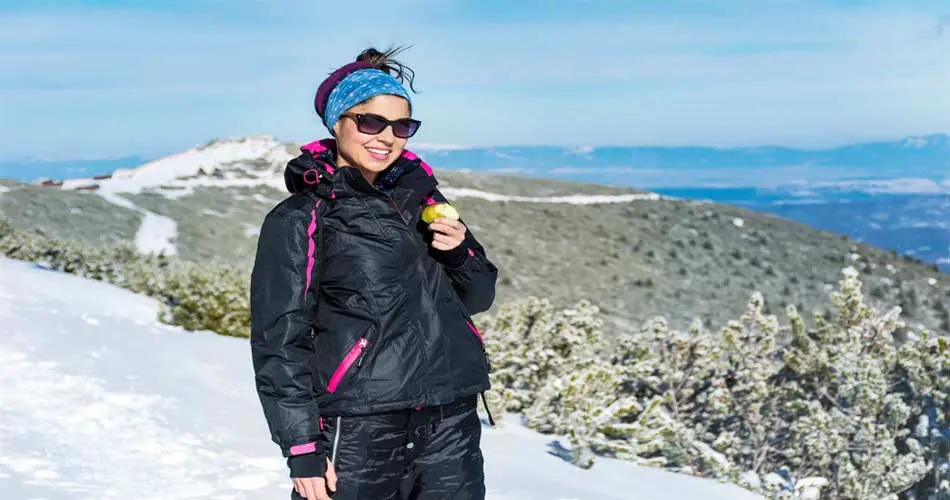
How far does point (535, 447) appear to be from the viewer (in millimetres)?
5746

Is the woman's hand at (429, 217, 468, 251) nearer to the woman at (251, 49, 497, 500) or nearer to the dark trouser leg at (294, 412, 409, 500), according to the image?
the woman at (251, 49, 497, 500)

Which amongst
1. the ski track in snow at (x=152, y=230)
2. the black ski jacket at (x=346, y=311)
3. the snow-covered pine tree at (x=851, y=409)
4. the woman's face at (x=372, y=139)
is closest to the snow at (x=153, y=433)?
the snow-covered pine tree at (x=851, y=409)

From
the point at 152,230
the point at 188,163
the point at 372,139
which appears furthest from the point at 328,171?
the point at 188,163

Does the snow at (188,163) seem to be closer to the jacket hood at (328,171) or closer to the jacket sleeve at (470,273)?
the jacket hood at (328,171)

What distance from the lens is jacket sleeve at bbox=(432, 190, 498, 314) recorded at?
2389 mm

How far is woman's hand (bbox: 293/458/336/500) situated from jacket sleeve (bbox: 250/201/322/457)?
83 mm

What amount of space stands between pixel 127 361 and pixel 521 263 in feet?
75.1

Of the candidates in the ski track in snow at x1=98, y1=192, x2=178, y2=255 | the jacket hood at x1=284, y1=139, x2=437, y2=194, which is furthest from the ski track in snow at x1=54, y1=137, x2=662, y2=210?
the jacket hood at x1=284, y1=139, x2=437, y2=194

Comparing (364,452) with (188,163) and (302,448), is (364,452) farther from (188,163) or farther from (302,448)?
(188,163)

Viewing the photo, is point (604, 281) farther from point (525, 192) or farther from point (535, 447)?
point (535, 447)

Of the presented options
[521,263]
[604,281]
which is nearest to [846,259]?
[604,281]

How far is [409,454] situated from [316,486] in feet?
0.91

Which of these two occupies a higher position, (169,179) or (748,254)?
(169,179)

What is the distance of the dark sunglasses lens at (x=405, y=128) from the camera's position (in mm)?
2328
